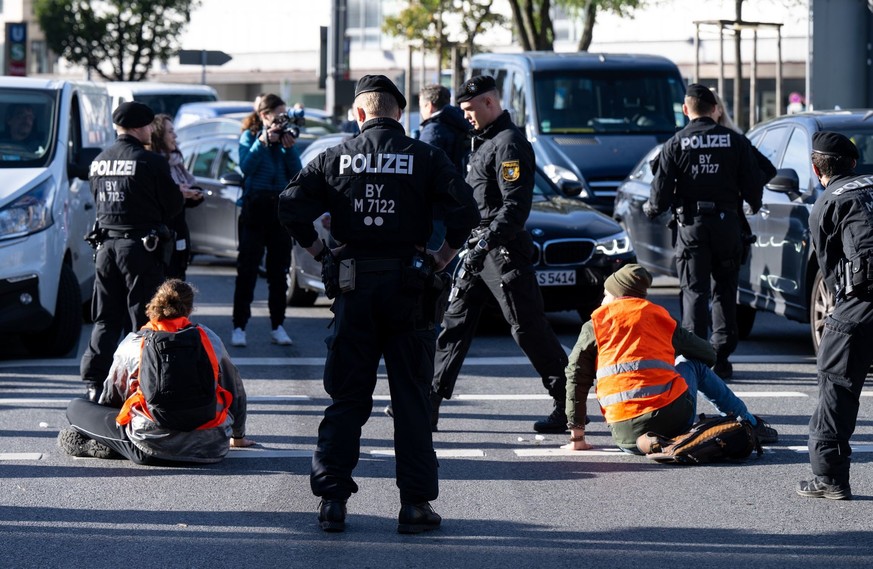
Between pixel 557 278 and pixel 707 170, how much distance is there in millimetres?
2320

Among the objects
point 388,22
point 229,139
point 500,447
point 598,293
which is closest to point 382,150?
point 500,447

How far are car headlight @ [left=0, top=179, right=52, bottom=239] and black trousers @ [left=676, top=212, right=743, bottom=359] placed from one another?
4.39 metres

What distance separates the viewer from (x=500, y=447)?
8.05 metres

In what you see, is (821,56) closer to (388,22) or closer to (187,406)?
(187,406)

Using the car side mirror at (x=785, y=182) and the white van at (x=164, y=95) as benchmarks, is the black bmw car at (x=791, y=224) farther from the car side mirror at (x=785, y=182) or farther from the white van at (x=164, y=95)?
the white van at (x=164, y=95)

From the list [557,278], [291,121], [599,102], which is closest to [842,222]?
[557,278]

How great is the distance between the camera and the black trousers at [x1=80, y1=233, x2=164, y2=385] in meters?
8.85

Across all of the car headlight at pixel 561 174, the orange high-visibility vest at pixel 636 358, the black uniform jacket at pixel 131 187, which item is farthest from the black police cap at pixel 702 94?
the car headlight at pixel 561 174

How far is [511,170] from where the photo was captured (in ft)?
26.3

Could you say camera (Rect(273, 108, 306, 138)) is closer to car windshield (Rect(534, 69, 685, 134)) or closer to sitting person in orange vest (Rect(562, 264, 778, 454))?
sitting person in orange vest (Rect(562, 264, 778, 454))

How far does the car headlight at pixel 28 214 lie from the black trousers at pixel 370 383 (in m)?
4.90

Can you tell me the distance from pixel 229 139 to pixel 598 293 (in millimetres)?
5774

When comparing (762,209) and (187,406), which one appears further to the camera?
(762,209)

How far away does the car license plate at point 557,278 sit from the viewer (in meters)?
12.0
